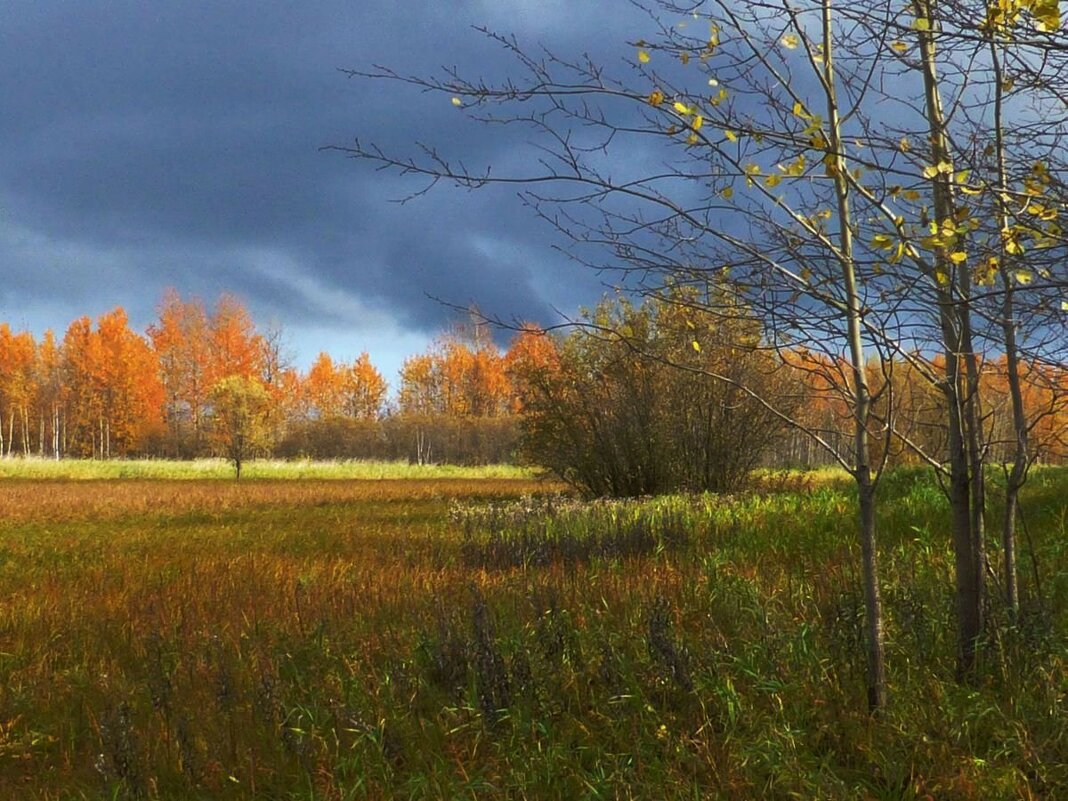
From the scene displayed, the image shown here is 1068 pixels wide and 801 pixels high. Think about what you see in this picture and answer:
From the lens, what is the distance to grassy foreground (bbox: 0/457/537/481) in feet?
97.0

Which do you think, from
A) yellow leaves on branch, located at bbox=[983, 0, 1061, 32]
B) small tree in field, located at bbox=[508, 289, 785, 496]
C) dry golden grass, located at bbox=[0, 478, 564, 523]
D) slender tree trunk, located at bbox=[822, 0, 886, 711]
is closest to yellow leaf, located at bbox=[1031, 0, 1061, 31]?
yellow leaves on branch, located at bbox=[983, 0, 1061, 32]

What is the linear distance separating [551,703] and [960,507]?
1.84 meters

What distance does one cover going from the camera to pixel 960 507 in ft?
9.98

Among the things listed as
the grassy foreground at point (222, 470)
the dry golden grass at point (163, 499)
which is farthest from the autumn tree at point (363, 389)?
the dry golden grass at point (163, 499)

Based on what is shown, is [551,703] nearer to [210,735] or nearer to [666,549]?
[210,735]

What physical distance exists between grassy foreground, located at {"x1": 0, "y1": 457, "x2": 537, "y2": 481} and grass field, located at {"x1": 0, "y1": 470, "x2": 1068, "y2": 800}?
23.9 metres

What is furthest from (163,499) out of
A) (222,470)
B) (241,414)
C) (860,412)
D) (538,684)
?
(222,470)

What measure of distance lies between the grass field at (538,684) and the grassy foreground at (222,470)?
78.3 feet

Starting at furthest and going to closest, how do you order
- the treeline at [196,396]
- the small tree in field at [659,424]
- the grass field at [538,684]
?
1. the treeline at [196,396]
2. the small tree in field at [659,424]
3. the grass field at [538,684]

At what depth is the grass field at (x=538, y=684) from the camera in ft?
8.82

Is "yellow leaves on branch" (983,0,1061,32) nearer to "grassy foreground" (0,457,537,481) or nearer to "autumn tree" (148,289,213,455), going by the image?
"grassy foreground" (0,457,537,481)

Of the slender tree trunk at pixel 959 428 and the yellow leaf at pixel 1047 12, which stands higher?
the yellow leaf at pixel 1047 12

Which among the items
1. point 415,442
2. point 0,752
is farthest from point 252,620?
point 415,442

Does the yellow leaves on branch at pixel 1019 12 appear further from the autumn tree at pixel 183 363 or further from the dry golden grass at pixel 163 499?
the autumn tree at pixel 183 363
